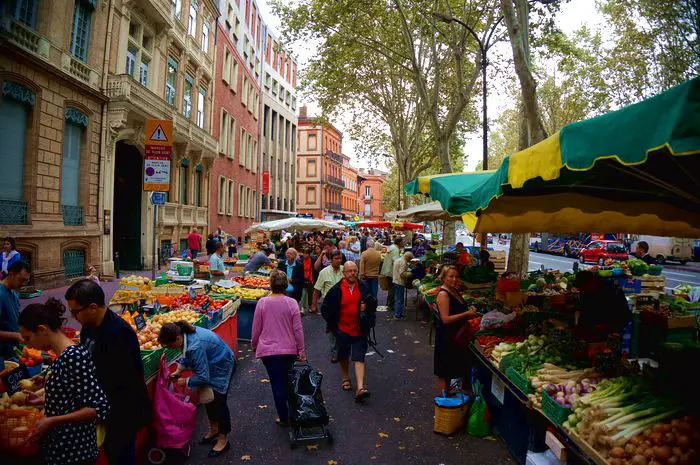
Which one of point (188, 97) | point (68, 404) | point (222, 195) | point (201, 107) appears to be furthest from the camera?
point (222, 195)

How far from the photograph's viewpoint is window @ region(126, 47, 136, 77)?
56.8 ft

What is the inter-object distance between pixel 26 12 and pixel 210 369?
12.5m

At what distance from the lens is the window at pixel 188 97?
23.5m

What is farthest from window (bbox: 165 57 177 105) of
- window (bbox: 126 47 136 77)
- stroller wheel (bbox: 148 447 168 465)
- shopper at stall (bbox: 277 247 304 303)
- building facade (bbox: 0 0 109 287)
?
stroller wheel (bbox: 148 447 168 465)

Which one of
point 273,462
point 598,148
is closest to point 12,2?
point 273,462

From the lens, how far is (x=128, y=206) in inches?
773

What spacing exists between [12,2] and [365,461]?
13570mm

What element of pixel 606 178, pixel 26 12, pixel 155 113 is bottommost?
pixel 606 178

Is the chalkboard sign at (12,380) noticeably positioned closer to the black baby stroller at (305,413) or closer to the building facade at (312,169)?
the black baby stroller at (305,413)

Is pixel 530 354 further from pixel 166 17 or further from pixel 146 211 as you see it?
pixel 166 17

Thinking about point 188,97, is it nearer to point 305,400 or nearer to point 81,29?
point 81,29

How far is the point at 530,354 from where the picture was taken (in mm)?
4973

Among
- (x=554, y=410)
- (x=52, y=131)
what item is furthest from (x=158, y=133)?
(x=52, y=131)

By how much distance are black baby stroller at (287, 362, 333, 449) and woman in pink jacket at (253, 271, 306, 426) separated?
0.14 m
